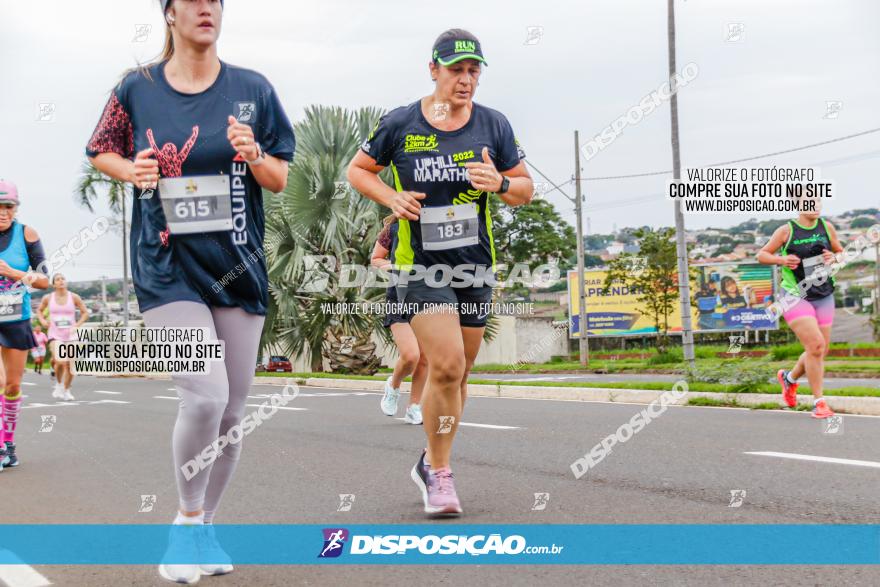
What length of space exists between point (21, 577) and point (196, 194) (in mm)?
1806

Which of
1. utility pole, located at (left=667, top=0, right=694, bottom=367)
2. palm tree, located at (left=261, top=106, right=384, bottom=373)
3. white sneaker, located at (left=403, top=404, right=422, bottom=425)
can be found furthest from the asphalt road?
palm tree, located at (left=261, top=106, right=384, bottom=373)

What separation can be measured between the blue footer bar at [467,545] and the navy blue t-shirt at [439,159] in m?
1.40

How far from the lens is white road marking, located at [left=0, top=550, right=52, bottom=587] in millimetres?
3904

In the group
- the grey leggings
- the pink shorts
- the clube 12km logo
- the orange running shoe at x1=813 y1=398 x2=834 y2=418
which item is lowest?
Answer: the clube 12km logo

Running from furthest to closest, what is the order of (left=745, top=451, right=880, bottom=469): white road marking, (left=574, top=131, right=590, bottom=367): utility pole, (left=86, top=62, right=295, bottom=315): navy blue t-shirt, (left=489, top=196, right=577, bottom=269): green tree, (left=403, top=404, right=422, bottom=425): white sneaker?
(left=489, top=196, right=577, bottom=269): green tree
(left=574, top=131, right=590, bottom=367): utility pole
(left=403, top=404, right=422, bottom=425): white sneaker
(left=745, top=451, right=880, bottom=469): white road marking
(left=86, top=62, right=295, bottom=315): navy blue t-shirt

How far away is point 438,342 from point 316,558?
1283 mm

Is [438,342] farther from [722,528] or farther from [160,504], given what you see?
[160,504]

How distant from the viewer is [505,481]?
586cm

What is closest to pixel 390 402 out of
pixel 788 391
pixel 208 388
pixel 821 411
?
pixel 788 391

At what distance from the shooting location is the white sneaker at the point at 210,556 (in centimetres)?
372

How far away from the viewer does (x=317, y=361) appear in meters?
22.2

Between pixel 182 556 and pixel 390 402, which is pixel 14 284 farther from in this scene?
pixel 182 556

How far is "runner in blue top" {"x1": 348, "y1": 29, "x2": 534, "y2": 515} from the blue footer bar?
521mm

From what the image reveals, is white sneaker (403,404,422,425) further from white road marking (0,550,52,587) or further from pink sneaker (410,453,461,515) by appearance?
white road marking (0,550,52,587)
